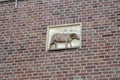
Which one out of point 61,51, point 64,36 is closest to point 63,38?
point 64,36

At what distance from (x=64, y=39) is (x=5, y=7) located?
185 cm

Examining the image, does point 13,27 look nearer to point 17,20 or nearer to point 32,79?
point 17,20

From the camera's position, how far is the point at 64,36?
7.39 m

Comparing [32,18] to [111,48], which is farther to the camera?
[32,18]

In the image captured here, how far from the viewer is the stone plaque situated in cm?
729

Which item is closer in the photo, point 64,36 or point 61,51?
point 61,51

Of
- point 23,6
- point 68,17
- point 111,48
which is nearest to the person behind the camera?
point 111,48

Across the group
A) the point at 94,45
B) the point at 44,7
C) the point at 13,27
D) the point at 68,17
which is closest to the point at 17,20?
the point at 13,27

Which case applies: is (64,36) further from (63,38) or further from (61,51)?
(61,51)

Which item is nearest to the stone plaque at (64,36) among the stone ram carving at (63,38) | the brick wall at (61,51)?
the stone ram carving at (63,38)

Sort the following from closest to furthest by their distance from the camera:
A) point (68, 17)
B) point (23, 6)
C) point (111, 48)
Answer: point (111, 48), point (68, 17), point (23, 6)

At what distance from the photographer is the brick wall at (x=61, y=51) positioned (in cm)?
696

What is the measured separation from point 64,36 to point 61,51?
1.15 ft

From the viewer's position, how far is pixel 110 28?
283 inches
